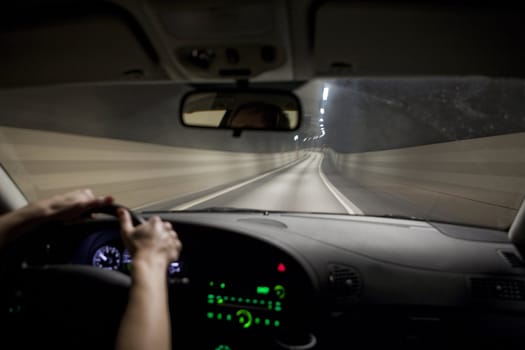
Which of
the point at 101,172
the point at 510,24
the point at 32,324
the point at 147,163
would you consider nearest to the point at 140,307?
the point at 32,324

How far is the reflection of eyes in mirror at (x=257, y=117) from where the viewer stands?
3467mm

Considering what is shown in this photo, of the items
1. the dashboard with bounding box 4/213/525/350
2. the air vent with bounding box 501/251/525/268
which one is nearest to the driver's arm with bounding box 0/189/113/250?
the dashboard with bounding box 4/213/525/350

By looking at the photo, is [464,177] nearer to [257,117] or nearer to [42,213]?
[257,117]

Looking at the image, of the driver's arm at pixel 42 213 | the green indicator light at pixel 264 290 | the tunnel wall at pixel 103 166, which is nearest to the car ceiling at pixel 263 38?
the driver's arm at pixel 42 213

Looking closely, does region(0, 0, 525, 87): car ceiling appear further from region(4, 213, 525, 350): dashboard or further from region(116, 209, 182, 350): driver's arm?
region(116, 209, 182, 350): driver's arm

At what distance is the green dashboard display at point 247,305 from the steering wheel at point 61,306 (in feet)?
4.62

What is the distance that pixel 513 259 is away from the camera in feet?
10.7

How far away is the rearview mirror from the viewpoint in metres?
3.41

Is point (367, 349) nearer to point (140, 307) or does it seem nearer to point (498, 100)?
point (140, 307)

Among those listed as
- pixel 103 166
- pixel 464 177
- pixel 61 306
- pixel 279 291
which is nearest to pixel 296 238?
pixel 279 291

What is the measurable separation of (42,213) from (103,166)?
6401 millimetres

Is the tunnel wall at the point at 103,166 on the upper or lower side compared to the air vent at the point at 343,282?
upper

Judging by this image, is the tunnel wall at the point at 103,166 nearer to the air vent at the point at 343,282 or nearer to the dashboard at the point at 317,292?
the dashboard at the point at 317,292

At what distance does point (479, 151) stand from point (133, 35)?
7.26m
